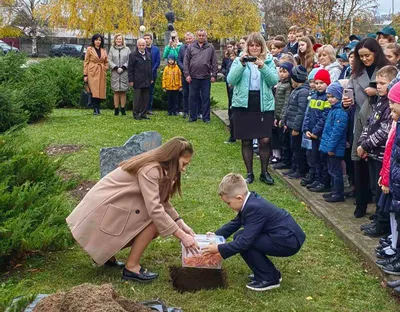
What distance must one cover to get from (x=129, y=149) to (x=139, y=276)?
1868 mm

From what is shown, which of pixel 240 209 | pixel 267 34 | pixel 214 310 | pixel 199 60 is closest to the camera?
pixel 214 310

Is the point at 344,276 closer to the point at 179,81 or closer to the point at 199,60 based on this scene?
the point at 199,60

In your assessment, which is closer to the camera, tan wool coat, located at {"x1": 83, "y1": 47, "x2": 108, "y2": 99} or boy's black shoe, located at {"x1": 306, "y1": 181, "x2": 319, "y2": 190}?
boy's black shoe, located at {"x1": 306, "y1": 181, "x2": 319, "y2": 190}

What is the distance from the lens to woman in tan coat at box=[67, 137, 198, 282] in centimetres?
455

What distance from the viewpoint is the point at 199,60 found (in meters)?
13.2

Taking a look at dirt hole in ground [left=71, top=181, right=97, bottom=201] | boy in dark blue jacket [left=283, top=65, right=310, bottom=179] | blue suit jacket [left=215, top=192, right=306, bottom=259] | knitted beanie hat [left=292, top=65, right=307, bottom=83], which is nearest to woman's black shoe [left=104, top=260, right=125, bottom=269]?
blue suit jacket [left=215, top=192, right=306, bottom=259]

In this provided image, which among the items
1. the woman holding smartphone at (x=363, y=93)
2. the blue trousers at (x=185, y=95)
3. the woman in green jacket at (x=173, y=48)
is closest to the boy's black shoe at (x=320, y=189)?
the woman holding smartphone at (x=363, y=93)

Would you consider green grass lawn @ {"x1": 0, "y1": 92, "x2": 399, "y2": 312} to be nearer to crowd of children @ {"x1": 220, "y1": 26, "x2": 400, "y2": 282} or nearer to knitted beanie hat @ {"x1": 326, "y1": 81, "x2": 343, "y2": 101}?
crowd of children @ {"x1": 220, "y1": 26, "x2": 400, "y2": 282}

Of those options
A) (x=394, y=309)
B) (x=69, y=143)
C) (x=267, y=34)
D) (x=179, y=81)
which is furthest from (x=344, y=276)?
(x=267, y=34)

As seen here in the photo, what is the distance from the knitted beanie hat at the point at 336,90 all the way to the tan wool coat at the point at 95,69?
8.37m

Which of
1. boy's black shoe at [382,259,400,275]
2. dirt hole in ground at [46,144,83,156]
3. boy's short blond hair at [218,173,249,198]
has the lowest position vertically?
dirt hole in ground at [46,144,83,156]

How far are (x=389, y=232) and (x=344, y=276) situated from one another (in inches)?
39.6

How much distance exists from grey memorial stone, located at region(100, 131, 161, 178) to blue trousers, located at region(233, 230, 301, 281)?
193cm

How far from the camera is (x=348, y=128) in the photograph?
6879mm
